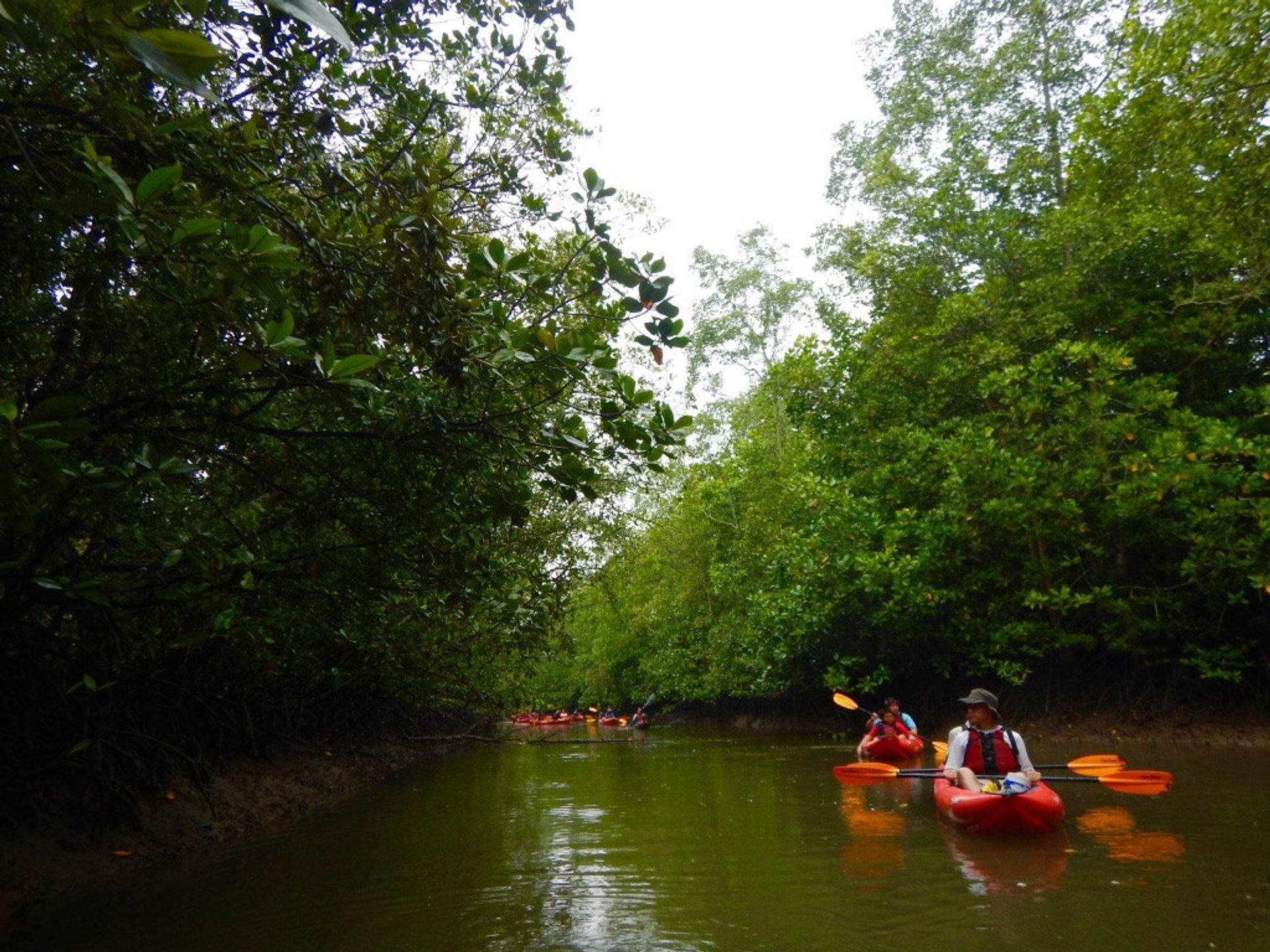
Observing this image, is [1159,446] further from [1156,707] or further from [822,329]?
[822,329]

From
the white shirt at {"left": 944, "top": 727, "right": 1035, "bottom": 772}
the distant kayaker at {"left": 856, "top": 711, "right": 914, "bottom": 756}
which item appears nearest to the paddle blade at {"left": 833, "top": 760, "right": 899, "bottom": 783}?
the white shirt at {"left": 944, "top": 727, "right": 1035, "bottom": 772}

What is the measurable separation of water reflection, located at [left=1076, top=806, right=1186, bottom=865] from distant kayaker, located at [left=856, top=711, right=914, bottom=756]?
4108 millimetres

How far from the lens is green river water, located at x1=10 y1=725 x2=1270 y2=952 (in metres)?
3.96

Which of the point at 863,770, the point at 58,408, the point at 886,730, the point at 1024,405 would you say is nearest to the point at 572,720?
the point at 886,730

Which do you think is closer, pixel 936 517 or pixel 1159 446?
pixel 1159 446

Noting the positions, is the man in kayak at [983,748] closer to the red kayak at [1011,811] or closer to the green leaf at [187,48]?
the red kayak at [1011,811]

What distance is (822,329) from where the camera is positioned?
15.7 meters

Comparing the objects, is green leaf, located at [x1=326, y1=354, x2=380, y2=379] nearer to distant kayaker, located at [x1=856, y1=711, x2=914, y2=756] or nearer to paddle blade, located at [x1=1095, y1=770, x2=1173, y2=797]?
paddle blade, located at [x1=1095, y1=770, x2=1173, y2=797]

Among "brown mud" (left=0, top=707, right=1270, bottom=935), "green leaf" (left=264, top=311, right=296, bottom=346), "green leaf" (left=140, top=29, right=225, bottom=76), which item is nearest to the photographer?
"green leaf" (left=140, top=29, right=225, bottom=76)

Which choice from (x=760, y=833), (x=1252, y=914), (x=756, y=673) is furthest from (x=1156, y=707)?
(x=1252, y=914)

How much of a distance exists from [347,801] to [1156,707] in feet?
36.0

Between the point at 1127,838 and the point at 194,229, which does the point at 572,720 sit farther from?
the point at 194,229

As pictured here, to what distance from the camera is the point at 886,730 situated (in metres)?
11.0

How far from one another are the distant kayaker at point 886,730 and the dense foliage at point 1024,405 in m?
2.23
